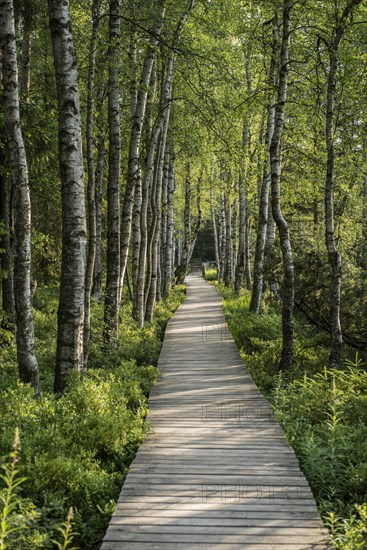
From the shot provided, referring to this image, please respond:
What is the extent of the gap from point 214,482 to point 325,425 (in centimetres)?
253

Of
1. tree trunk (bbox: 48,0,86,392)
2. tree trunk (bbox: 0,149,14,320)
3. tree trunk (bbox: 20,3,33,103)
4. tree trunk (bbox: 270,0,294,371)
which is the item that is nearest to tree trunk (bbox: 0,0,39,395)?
tree trunk (bbox: 48,0,86,392)

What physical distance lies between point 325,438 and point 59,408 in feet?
12.4

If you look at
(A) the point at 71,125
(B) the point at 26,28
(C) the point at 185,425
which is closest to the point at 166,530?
(C) the point at 185,425

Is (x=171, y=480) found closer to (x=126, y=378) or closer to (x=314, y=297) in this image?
(x=126, y=378)

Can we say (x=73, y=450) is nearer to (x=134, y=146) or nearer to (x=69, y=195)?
(x=69, y=195)

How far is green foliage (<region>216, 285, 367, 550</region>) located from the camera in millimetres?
5289

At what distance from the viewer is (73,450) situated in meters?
5.95

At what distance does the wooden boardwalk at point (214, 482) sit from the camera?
15.0ft

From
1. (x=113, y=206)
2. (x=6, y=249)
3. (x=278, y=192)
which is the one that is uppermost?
(x=278, y=192)

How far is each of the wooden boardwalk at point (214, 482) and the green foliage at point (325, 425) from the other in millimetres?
226

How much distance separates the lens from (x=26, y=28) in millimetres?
12734

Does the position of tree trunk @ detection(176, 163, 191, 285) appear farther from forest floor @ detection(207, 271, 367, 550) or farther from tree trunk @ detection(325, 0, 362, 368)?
tree trunk @ detection(325, 0, 362, 368)

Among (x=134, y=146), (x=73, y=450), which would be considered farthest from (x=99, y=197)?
(x=73, y=450)

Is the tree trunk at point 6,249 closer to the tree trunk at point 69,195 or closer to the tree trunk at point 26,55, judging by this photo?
the tree trunk at point 26,55
